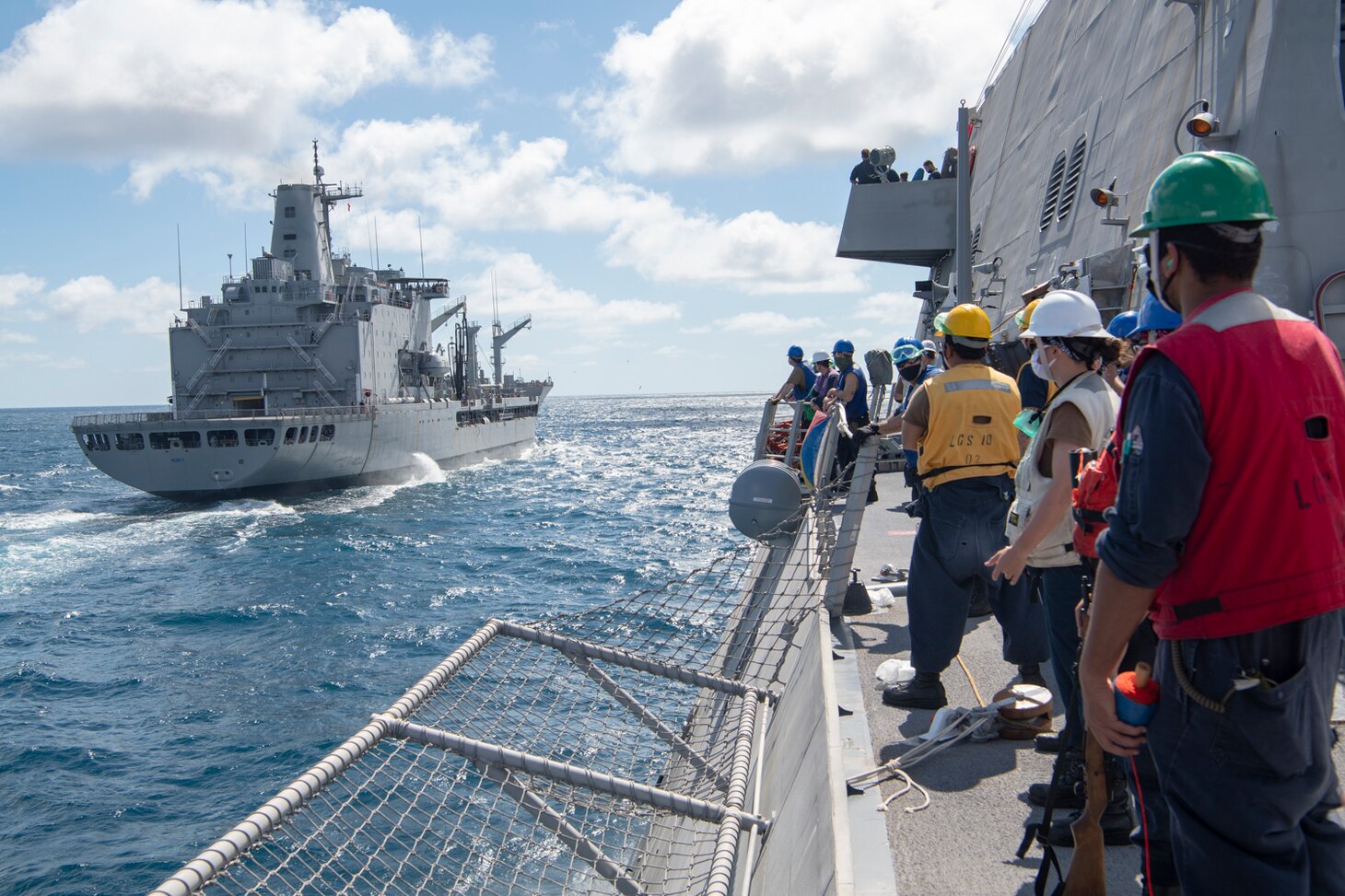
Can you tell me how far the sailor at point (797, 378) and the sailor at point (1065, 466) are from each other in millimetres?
7425

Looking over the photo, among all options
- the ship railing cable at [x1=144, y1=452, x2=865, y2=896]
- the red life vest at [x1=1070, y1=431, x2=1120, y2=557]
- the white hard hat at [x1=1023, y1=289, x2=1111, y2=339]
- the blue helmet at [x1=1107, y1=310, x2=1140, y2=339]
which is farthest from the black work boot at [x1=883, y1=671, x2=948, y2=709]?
the red life vest at [x1=1070, y1=431, x2=1120, y2=557]

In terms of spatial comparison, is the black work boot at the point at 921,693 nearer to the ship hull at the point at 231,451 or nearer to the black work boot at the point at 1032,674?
the black work boot at the point at 1032,674

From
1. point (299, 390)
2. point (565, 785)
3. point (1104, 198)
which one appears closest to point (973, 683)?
point (565, 785)

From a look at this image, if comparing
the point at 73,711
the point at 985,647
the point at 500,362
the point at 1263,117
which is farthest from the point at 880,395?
the point at 500,362

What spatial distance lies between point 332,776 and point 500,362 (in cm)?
6267

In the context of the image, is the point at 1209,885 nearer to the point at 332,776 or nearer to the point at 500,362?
the point at 332,776

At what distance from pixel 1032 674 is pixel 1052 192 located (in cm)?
829

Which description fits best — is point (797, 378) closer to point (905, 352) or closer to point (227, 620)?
point (905, 352)

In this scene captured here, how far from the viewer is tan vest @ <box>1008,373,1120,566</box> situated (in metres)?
2.99

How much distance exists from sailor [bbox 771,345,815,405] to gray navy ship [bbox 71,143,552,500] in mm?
22500

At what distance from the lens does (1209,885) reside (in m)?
1.73

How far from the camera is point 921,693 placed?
424cm

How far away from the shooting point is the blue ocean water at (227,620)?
7848 millimetres

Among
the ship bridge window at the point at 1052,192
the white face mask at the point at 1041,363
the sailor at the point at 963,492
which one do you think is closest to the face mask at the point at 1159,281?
the white face mask at the point at 1041,363
